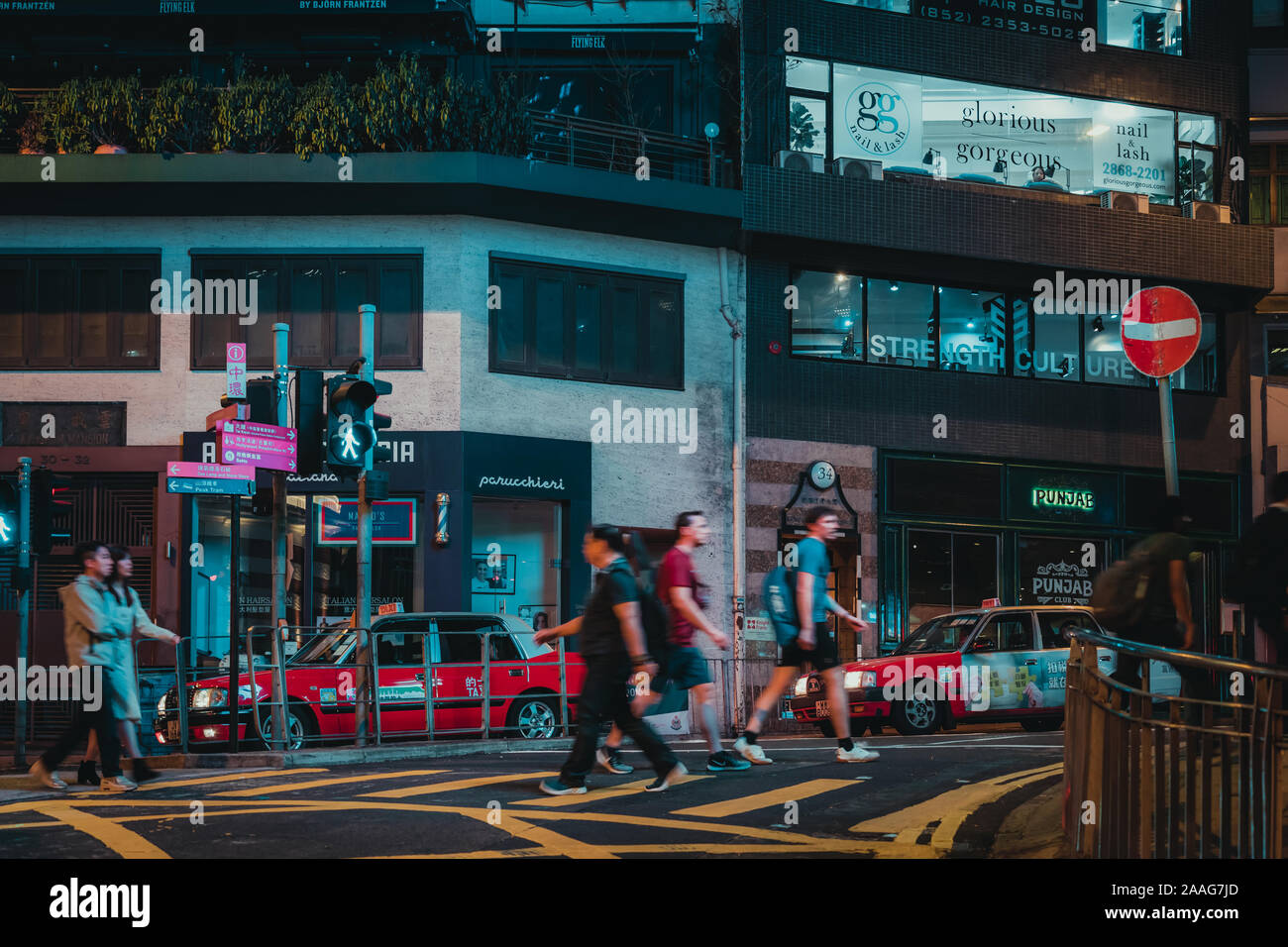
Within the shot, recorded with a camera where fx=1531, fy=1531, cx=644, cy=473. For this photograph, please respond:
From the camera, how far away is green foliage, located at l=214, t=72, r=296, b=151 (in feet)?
70.2

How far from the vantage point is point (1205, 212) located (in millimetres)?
26438

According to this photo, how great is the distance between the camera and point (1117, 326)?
2620 centimetres

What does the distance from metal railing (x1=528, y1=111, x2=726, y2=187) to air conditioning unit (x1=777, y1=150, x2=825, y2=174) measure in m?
0.95

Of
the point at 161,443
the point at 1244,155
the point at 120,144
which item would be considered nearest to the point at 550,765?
the point at 161,443

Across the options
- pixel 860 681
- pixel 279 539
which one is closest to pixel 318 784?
pixel 279 539

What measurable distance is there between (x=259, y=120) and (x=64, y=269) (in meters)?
3.67

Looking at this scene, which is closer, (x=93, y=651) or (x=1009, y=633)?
(x=93, y=651)

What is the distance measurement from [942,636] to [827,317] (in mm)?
7344

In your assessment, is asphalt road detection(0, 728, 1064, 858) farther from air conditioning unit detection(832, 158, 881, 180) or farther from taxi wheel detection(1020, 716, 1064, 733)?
air conditioning unit detection(832, 158, 881, 180)

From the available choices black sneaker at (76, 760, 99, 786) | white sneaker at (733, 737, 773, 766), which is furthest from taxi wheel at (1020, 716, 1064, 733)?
black sneaker at (76, 760, 99, 786)

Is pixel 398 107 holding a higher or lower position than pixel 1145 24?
lower

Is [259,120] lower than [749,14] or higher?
lower

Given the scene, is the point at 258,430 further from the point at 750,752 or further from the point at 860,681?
the point at 860,681
